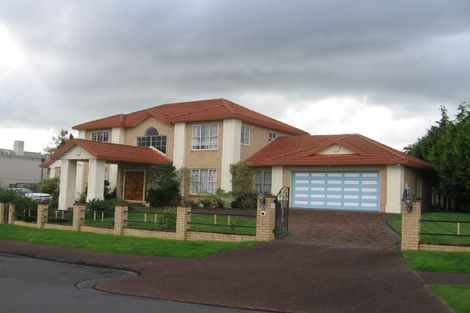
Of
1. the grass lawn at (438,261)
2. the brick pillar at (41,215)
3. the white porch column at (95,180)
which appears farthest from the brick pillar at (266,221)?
the white porch column at (95,180)

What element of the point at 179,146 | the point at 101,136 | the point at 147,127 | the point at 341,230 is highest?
the point at 147,127

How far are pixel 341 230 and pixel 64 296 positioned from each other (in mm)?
12141

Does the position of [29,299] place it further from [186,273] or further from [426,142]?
[426,142]

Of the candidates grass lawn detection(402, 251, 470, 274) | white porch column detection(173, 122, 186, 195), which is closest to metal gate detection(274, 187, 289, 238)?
grass lawn detection(402, 251, 470, 274)

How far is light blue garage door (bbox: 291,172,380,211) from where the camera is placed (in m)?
26.5

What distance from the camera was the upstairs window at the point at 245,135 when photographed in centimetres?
3142

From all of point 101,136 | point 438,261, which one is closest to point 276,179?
point 101,136

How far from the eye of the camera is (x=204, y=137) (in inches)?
1251

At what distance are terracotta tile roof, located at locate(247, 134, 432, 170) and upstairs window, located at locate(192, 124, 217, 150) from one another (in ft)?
7.94

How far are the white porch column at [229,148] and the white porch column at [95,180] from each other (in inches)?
263

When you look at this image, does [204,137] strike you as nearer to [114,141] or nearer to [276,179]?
[276,179]

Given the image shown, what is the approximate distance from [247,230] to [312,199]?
30.8 ft

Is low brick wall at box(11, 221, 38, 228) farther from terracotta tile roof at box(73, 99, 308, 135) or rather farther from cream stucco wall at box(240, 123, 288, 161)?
cream stucco wall at box(240, 123, 288, 161)

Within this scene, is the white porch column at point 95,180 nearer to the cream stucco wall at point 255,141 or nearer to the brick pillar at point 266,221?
the cream stucco wall at point 255,141
